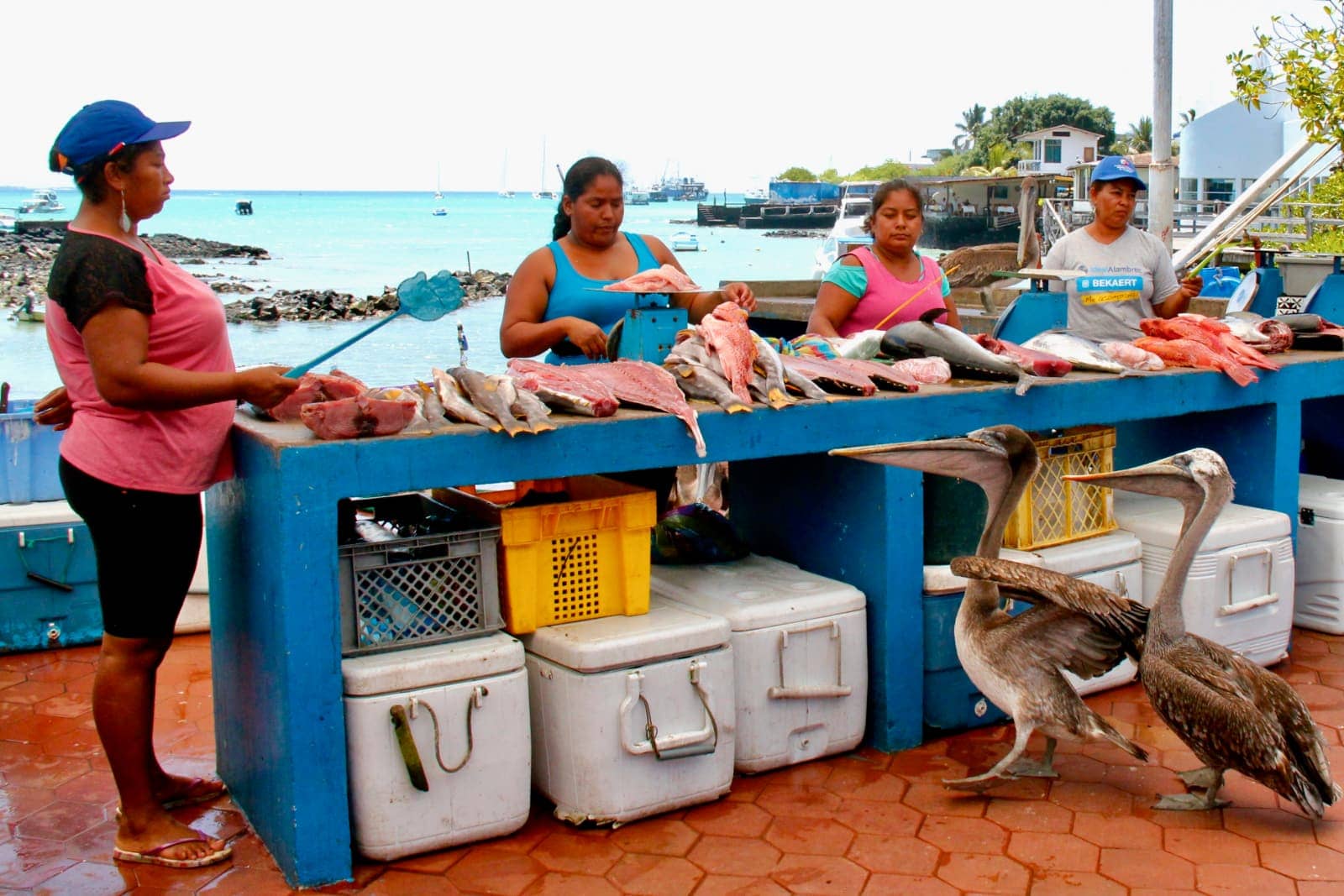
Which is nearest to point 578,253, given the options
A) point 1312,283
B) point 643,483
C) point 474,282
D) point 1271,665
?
point 643,483

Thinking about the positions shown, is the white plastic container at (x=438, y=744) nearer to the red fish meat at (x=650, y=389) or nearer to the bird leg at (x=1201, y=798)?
the red fish meat at (x=650, y=389)

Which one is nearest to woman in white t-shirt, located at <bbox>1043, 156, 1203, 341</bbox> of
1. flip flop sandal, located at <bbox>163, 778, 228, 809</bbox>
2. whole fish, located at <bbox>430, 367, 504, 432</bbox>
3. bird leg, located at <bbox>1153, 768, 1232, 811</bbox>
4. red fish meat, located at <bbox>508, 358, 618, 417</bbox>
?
bird leg, located at <bbox>1153, 768, 1232, 811</bbox>

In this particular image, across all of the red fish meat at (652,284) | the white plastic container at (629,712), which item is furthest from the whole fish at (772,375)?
the white plastic container at (629,712)

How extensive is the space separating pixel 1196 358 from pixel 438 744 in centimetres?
340

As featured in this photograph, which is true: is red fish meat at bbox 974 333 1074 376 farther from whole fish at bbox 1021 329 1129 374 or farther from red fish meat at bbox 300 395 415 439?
red fish meat at bbox 300 395 415 439

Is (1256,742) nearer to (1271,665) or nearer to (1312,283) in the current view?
(1271,665)

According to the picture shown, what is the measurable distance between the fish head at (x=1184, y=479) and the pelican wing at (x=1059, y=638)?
0.44m

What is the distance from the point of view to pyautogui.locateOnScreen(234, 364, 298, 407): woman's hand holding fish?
3334mm

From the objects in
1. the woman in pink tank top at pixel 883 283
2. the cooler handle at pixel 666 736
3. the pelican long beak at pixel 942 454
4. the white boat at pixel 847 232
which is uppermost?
the white boat at pixel 847 232

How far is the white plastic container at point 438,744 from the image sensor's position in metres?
3.46

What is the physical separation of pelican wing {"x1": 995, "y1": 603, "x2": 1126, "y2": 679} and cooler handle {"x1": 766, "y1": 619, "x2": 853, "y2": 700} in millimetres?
538

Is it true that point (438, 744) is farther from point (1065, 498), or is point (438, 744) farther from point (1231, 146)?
point (1231, 146)

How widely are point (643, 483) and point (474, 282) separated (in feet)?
120

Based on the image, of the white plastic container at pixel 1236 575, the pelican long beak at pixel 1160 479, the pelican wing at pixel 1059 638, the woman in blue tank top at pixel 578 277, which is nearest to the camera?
the pelican long beak at pixel 1160 479
